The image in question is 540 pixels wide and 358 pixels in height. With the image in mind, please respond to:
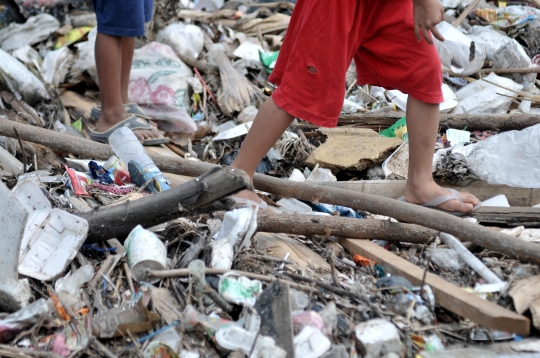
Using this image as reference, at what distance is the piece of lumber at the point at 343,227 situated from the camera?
2.13 metres

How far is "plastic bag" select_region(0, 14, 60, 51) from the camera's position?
421 centimetres

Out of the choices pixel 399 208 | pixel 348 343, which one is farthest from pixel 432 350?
pixel 399 208

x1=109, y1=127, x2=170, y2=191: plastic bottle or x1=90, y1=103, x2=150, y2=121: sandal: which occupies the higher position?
x1=109, y1=127, x2=170, y2=191: plastic bottle

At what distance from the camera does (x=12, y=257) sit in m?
1.75

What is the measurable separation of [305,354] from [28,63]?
3.22 metres

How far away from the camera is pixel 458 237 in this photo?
6.72 ft

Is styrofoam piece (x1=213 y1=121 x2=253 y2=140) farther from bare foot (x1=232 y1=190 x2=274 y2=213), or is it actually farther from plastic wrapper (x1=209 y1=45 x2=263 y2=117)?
bare foot (x1=232 y1=190 x2=274 y2=213)

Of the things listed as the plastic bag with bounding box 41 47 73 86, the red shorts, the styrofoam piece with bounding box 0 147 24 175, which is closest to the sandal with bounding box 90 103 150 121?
the plastic bag with bounding box 41 47 73 86

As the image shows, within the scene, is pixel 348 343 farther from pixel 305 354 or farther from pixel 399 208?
pixel 399 208

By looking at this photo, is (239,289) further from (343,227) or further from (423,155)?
(423,155)

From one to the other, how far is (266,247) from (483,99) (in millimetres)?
2195

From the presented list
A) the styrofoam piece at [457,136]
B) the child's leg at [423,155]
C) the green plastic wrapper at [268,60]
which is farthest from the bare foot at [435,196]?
the green plastic wrapper at [268,60]

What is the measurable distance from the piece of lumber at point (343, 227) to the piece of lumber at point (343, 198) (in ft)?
0.16

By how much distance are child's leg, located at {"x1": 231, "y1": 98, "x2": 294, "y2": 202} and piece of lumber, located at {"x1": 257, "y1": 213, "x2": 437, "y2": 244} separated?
282 mm
